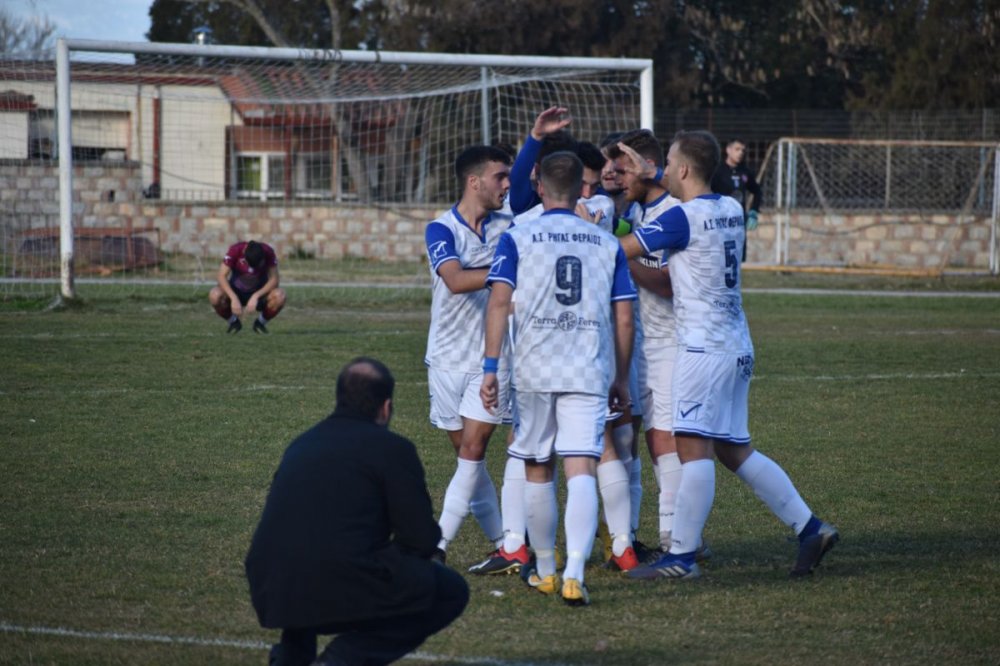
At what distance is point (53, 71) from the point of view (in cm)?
1980

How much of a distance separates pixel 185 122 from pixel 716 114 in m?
13.2

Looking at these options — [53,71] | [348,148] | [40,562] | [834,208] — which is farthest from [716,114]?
[40,562]

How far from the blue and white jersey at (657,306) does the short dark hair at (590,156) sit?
1.12 ft

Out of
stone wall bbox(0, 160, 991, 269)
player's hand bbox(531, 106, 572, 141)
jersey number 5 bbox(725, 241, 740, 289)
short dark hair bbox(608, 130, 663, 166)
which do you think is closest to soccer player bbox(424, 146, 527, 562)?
player's hand bbox(531, 106, 572, 141)

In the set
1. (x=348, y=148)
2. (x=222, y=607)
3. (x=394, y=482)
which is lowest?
(x=222, y=607)

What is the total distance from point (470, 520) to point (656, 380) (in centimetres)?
155

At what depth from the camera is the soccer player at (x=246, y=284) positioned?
14.8 m

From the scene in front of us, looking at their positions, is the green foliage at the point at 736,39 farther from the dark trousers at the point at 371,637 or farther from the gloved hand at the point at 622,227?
the dark trousers at the point at 371,637

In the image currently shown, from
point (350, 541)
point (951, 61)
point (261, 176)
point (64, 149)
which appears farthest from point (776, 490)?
point (951, 61)

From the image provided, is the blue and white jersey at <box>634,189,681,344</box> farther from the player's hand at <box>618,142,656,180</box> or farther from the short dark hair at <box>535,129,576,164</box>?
the short dark hair at <box>535,129,576,164</box>

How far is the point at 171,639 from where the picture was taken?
5090mm

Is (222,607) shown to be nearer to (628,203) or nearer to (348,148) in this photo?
(628,203)

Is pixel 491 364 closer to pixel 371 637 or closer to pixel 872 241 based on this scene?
pixel 371 637

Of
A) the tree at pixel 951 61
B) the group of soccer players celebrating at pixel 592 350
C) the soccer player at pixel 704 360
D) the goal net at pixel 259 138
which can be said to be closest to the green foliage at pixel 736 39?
the tree at pixel 951 61
